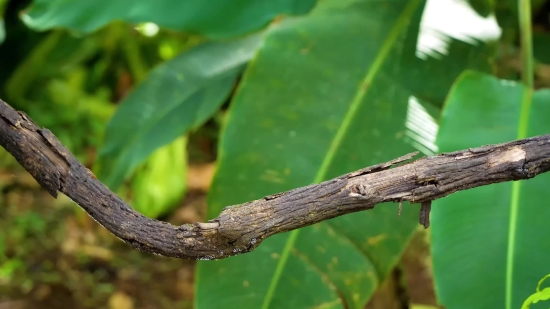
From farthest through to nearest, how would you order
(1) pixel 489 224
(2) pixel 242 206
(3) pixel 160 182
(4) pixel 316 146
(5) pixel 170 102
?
(3) pixel 160 182, (5) pixel 170 102, (4) pixel 316 146, (1) pixel 489 224, (2) pixel 242 206

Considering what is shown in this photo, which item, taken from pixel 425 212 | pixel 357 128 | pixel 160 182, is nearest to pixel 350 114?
pixel 357 128

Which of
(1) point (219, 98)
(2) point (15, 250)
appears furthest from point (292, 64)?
(2) point (15, 250)

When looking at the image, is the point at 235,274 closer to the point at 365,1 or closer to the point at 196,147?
the point at 365,1

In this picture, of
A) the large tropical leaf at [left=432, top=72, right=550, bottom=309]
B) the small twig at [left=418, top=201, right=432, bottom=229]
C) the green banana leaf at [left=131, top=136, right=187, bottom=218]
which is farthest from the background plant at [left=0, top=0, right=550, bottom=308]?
the green banana leaf at [left=131, top=136, right=187, bottom=218]

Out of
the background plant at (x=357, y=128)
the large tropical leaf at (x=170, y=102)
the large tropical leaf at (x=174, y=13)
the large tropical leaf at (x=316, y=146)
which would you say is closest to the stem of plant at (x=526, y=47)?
the background plant at (x=357, y=128)

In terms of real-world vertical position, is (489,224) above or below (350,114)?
below

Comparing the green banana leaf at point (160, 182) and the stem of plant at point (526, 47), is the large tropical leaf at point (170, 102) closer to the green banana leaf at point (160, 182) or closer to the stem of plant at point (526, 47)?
the green banana leaf at point (160, 182)

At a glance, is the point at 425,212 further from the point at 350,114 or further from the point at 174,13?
the point at 174,13
